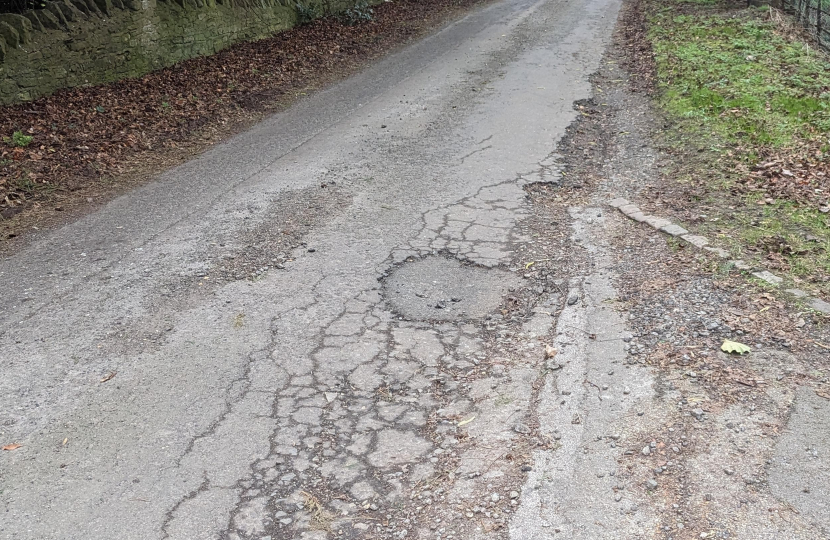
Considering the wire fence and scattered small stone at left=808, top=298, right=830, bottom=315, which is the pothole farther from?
the wire fence

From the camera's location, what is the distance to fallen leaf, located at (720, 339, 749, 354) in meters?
4.17

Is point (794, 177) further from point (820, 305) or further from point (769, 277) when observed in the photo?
point (820, 305)

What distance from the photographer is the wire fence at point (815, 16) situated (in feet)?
44.4

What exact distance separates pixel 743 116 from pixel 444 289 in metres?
5.35

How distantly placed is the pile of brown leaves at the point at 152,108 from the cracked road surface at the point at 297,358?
88 cm

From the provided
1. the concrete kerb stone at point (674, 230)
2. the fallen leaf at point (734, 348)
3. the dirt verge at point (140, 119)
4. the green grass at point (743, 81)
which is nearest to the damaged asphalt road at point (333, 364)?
the concrete kerb stone at point (674, 230)

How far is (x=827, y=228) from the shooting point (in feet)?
18.6

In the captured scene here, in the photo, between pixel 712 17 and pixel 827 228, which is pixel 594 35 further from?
pixel 827 228

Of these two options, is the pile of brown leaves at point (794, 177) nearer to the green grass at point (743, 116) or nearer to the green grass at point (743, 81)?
the green grass at point (743, 116)

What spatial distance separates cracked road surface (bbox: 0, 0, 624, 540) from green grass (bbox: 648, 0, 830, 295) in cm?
145

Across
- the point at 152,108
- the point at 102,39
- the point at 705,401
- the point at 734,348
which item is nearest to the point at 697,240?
the point at 734,348

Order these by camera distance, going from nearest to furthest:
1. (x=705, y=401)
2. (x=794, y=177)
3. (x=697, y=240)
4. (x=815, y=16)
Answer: (x=705, y=401), (x=697, y=240), (x=794, y=177), (x=815, y=16)

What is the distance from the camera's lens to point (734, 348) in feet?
13.7

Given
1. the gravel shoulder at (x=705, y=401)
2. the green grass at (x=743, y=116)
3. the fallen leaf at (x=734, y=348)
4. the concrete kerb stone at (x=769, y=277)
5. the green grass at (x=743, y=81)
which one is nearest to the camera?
the gravel shoulder at (x=705, y=401)
